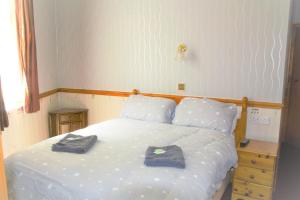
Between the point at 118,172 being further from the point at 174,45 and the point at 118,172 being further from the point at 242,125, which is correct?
the point at 174,45

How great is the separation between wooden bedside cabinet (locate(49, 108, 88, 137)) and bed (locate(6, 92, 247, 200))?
1210 mm

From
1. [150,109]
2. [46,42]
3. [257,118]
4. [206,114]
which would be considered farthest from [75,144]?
[46,42]

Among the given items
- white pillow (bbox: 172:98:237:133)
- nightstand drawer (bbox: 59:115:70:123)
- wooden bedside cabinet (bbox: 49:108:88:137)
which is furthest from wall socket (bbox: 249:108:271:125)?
nightstand drawer (bbox: 59:115:70:123)

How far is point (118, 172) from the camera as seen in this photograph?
1.72 m

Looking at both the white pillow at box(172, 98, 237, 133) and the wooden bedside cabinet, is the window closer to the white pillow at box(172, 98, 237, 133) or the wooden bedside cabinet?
the wooden bedside cabinet

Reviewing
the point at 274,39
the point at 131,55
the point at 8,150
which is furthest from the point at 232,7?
the point at 8,150

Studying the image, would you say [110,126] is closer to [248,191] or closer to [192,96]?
[192,96]

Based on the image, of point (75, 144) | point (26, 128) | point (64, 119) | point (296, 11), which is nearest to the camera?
point (75, 144)

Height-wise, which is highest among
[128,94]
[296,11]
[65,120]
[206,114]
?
[296,11]

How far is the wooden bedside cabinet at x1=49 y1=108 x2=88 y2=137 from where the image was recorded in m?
3.53

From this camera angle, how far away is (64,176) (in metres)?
1.70

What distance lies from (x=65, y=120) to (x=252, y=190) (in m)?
2.28

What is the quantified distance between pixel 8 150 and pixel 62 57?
136 cm

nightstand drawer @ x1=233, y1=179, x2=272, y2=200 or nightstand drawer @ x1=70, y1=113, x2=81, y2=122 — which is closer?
nightstand drawer @ x1=233, y1=179, x2=272, y2=200
